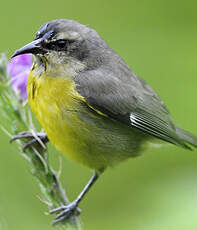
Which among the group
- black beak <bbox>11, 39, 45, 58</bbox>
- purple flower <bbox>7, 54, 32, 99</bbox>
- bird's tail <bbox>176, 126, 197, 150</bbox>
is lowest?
bird's tail <bbox>176, 126, 197, 150</bbox>

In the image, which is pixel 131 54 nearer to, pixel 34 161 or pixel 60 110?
pixel 60 110

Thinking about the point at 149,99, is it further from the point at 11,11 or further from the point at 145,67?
the point at 11,11

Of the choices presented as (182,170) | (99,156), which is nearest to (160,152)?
(99,156)

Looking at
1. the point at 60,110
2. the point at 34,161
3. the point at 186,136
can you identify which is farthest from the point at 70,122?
the point at 186,136

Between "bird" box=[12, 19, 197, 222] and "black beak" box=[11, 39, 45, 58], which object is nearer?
"black beak" box=[11, 39, 45, 58]

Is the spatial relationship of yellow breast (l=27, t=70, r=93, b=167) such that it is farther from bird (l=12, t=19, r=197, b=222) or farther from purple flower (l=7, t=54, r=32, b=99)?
purple flower (l=7, t=54, r=32, b=99)

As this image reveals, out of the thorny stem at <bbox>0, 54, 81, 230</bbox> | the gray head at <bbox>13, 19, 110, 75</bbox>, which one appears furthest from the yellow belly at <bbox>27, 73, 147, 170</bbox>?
the thorny stem at <bbox>0, 54, 81, 230</bbox>

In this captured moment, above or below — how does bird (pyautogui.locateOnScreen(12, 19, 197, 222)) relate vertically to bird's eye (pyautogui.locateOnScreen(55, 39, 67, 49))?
below
